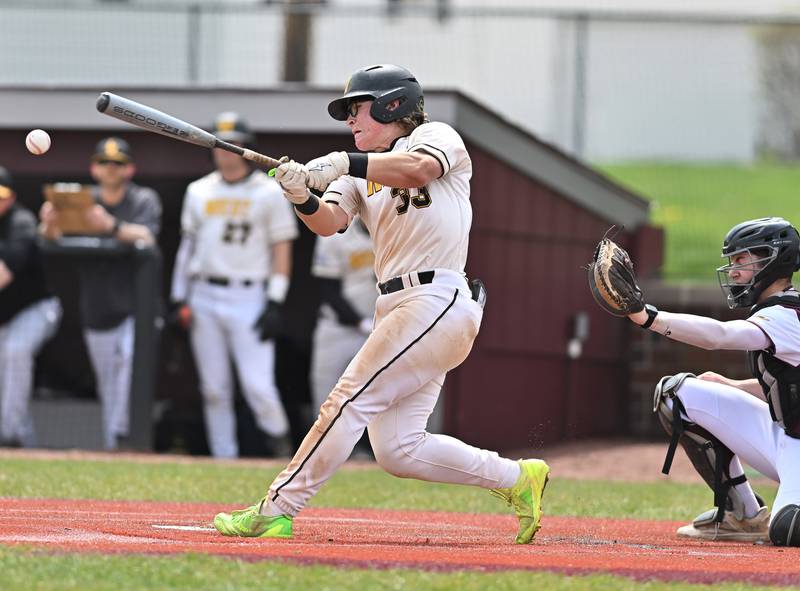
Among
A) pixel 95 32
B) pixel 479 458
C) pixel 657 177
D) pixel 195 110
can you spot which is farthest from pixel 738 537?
pixel 657 177

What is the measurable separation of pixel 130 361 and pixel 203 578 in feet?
24.0

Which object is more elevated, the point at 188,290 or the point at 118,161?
the point at 118,161

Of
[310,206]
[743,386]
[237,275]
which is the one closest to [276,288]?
[237,275]

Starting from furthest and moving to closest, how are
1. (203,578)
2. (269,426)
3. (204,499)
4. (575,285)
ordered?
(575,285), (269,426), (204,499), (203,578)

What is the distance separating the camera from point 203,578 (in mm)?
4152

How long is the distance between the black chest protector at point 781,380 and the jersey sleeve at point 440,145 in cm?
153

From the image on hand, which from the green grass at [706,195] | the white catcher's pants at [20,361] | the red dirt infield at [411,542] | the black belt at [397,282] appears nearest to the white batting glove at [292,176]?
the black belt at [397,282]

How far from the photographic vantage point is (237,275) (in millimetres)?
11188

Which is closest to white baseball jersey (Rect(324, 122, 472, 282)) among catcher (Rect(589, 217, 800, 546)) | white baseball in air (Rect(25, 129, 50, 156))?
catcher (Rect(589, 217, 800, 546))

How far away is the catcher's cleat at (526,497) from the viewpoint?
5793mm

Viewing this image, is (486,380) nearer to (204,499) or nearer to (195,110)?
(195,110)

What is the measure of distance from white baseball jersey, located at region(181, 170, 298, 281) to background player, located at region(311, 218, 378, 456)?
1.25 feet

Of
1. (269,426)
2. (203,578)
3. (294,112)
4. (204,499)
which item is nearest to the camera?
(203,578)

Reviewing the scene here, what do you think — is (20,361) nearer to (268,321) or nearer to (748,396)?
(268,321)
